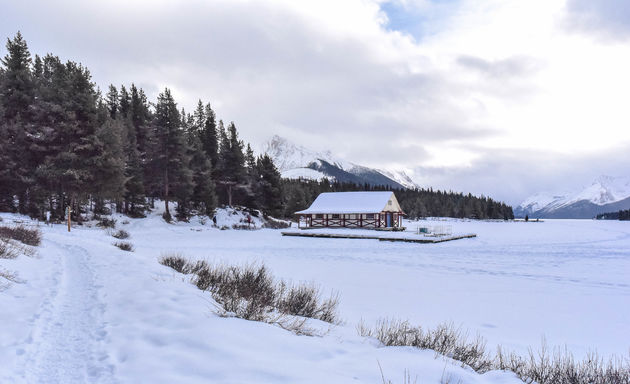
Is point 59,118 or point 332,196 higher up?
point 59,118

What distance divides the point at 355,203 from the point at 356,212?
104 inches

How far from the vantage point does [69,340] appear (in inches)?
173

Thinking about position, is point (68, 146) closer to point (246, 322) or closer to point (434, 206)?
point (246, 322)

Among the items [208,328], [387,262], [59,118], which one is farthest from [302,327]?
[59,118]

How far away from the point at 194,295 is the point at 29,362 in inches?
121

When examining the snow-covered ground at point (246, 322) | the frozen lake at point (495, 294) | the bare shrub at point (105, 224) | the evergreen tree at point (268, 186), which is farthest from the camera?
the evergreen tree at point (268, 186)

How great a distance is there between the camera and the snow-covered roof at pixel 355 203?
43.3m

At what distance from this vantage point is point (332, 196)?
48.4 metres

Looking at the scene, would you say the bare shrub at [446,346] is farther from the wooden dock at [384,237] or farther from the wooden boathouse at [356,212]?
the wooden boathouse at [356,212]

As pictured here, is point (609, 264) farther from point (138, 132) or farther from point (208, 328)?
point (138, 132)

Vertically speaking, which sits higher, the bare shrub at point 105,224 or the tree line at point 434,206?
the tree line at point 434,206

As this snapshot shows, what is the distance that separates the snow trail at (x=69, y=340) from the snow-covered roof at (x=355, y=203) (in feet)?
124

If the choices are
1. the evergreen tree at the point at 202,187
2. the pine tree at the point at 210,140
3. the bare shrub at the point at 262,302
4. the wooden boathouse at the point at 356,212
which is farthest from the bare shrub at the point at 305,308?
the pine tree at the point at 210,140

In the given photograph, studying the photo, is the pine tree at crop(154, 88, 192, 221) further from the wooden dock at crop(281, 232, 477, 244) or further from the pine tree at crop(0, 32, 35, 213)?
the wooden dock at crop(281, 232, 477, 244)
